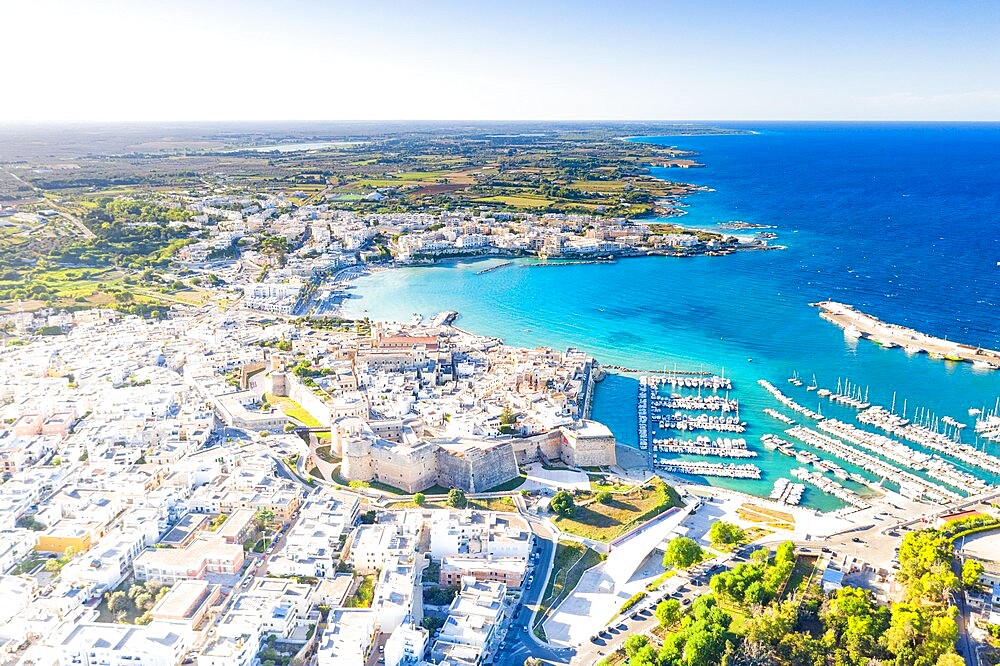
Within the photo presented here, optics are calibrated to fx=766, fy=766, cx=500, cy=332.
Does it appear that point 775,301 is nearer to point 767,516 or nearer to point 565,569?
point 767,516

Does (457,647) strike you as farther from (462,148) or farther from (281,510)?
(462,148)

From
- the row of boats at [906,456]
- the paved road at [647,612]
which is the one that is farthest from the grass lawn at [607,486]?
the row of boats at [906,456]

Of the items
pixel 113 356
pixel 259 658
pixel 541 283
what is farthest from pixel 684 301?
pixel 259 658

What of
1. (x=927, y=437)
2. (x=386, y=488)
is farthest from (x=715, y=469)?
(x=386, y=488)

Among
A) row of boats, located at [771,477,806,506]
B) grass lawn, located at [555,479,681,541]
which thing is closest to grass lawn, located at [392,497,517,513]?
grass lawn, located at [555,479,681,541]

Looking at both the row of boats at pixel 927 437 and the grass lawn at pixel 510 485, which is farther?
the row of boats at pixel 927 437

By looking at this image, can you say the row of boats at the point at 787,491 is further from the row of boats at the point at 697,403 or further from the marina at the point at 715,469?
the row of boats at the point at 697,403

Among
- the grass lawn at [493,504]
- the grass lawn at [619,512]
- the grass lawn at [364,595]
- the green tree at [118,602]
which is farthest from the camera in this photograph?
the grass lawn at [493,504]
